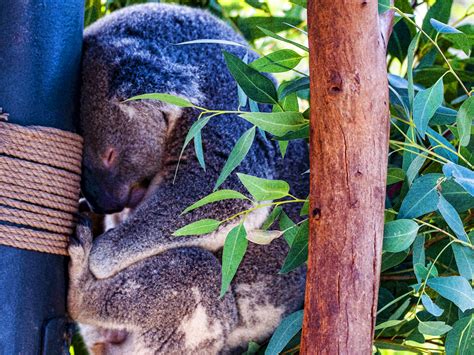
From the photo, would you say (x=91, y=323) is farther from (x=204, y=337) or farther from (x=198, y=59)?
(x=198, y=59)

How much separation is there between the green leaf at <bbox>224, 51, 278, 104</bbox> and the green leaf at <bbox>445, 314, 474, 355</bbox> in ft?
2.09

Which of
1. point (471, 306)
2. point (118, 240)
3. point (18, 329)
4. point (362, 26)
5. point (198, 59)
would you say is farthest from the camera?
point (198, 59)

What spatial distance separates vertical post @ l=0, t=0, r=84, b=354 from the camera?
170 cm

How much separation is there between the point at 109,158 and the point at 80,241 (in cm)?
42

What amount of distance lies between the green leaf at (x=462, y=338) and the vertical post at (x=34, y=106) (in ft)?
3.01

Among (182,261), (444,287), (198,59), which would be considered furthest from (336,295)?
(198,59)

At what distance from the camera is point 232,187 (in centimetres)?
216

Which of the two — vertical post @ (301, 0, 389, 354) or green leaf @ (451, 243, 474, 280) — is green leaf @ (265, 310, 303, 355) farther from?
green leaf @ (451, 243, 474, 280)

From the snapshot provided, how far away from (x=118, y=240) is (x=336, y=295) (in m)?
0.85

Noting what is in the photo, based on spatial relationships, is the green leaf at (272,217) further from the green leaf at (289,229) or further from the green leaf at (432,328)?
the green leaf at (432,328)

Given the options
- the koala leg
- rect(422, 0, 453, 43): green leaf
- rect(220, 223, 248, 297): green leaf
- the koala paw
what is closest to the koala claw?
the koala paw

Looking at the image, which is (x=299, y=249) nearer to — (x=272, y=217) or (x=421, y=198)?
(x=272, y=217)

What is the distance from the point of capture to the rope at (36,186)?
1700mm

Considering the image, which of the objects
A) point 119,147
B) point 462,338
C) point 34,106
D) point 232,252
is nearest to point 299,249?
point 232,252
